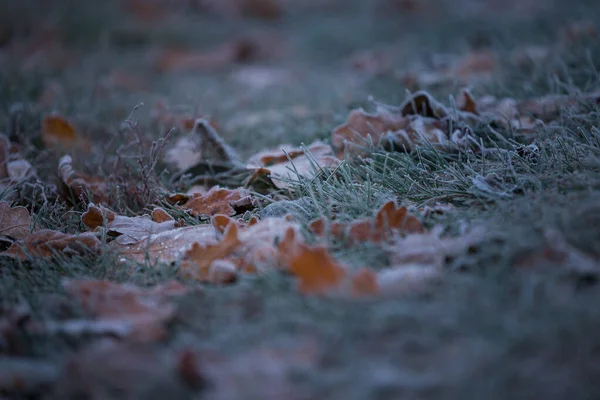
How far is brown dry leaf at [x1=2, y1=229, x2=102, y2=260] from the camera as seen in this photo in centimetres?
162

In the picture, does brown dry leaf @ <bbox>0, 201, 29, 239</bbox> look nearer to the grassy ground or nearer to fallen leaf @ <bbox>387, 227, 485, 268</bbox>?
the grassy ground

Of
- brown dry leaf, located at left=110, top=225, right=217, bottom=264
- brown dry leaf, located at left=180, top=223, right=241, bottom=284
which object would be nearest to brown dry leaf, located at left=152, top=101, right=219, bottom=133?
brown dry leaf, located at left=110, top=225, right=217, bottom=264

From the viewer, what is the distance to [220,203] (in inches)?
74.4

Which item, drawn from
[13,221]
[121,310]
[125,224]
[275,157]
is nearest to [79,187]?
[13,221]

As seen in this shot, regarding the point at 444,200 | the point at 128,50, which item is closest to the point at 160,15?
the point at 128,50

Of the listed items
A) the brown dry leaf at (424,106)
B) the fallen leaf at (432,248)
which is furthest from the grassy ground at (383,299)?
the brown dry leaf at (424,106)

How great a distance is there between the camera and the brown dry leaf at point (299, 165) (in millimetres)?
1899

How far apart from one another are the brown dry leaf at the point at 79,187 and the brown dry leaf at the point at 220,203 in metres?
0.34

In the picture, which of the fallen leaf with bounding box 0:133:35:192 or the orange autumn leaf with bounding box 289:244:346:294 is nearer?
the orange autumn leaf with bounding box 289:244:346:294

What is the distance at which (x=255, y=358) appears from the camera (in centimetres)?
104

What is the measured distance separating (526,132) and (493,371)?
1278 mm

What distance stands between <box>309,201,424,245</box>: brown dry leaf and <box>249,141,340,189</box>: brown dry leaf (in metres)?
0.40

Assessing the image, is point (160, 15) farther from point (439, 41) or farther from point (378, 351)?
point (378, 351)

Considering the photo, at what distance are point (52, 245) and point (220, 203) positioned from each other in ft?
1.65
